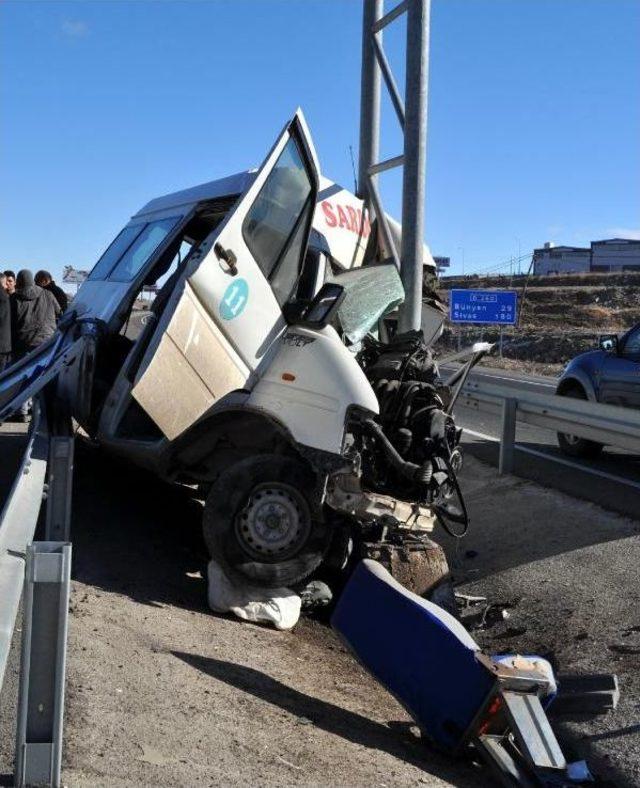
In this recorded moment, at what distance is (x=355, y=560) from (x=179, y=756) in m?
2.81

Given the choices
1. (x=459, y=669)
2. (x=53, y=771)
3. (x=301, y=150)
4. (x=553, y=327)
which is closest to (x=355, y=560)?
(x=459, y=669)

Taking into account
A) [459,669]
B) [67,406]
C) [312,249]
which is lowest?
[459,669]

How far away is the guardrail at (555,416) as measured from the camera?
315 inches

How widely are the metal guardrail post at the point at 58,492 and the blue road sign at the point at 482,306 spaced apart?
2571 cm

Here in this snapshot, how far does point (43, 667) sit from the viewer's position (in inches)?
125

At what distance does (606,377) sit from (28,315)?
6800 mm

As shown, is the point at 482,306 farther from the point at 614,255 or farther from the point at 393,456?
the point at 614,255

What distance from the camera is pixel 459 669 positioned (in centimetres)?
426

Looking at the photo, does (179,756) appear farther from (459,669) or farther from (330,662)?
(330,662)

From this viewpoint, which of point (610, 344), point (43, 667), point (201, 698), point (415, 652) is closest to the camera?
point (43, 667)

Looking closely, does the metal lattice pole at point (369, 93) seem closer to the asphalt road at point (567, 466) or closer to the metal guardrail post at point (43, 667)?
the asphalt road at point (567, 466)

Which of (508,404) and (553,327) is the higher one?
(553,327)

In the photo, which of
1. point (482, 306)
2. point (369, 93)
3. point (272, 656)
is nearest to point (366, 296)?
point (272, 656)

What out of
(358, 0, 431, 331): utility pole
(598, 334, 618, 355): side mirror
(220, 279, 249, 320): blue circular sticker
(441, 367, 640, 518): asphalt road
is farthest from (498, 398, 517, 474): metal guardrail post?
(220, 279, 249, 320): blue circular sticker
